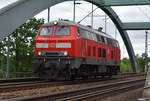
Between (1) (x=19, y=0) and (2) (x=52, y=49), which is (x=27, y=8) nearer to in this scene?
(1) (x=19, y=0)

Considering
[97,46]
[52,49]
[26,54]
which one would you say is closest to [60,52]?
[52,49]

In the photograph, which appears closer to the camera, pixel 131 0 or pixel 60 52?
pixel 60 52

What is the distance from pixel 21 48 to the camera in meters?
35.7

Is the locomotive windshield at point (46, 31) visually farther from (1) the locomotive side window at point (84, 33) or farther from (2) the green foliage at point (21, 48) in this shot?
(2) the green foliage at point (21, 48)

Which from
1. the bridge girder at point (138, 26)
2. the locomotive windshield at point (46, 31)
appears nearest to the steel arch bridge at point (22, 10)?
the locomotive windshield at point (46, 31)

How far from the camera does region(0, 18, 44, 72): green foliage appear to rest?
35.9 m

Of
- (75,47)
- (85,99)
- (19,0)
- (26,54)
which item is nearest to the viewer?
(85,99)

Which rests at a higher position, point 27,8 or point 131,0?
point 131,0

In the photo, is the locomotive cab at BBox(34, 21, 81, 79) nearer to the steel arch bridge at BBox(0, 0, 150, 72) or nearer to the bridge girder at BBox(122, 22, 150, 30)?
the steel arch bridge at BBox(0, 0, 150, 72)

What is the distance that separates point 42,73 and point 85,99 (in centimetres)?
722

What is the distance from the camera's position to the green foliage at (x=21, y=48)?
118ft

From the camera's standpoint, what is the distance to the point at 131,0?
39.8 meters

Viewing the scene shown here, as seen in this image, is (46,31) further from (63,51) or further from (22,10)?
(22,10)

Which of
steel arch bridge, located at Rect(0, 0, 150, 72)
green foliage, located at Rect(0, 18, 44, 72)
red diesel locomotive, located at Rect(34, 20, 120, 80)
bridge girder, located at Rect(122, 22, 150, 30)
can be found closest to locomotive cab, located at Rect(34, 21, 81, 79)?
red diesel locomotive, located at Rect(34, 20, 120, 80)
